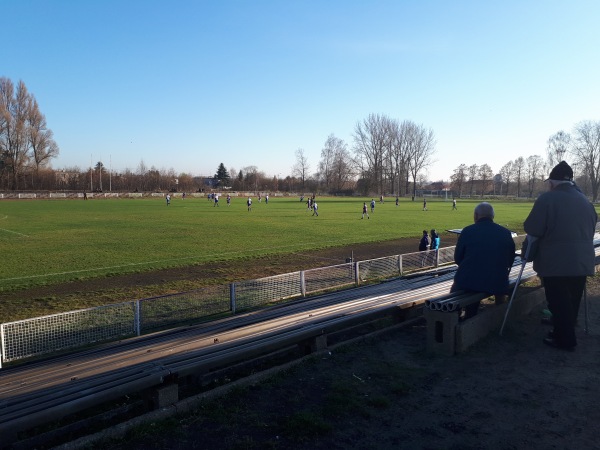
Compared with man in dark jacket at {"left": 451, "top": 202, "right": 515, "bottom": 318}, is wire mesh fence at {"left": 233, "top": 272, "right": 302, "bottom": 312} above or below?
below

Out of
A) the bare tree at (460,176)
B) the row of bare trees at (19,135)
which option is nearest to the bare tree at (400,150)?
the bare tree at (460,176)

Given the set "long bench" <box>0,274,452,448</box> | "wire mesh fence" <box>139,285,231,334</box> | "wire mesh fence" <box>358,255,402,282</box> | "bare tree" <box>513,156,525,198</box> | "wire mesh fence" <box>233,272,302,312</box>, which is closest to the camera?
"long bench" <box>0,274,452,448</box>

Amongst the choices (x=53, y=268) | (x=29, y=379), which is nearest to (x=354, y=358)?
(x=29, y=379)

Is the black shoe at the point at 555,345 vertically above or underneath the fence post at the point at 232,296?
above

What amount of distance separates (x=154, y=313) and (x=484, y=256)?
5624mm

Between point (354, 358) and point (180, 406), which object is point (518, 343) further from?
point (180, 406)

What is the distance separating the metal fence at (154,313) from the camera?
650 centimetres

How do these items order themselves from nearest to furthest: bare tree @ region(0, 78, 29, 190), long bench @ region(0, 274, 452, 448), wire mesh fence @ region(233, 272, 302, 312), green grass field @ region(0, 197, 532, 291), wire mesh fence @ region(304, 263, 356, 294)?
long bench @ region(0, 274, 452, 448)
wire mesh fence @ region(233, 272, 302, 312)
wire mesh fence @ region(304, 263, 356, 294)
green grass field @ region(0, 197, 532, 291)
bare tree @ region(0, 78, 29, 190)

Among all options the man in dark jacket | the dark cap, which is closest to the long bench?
the man in dark jacket

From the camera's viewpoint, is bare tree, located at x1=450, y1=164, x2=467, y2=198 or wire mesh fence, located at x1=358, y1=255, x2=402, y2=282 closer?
wire mesh fence, located at x1=358, y1=255, x2=402, y2=282

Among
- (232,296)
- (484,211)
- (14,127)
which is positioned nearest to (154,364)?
(484,211)

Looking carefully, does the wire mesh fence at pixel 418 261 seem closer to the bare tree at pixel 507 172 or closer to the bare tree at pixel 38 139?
the bare tree at pixel 38 139

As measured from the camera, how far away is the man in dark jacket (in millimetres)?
5062

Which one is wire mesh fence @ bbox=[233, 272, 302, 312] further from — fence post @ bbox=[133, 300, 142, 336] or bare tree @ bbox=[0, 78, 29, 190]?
bare tree @ bbox=[0, 78, 29, 190]
